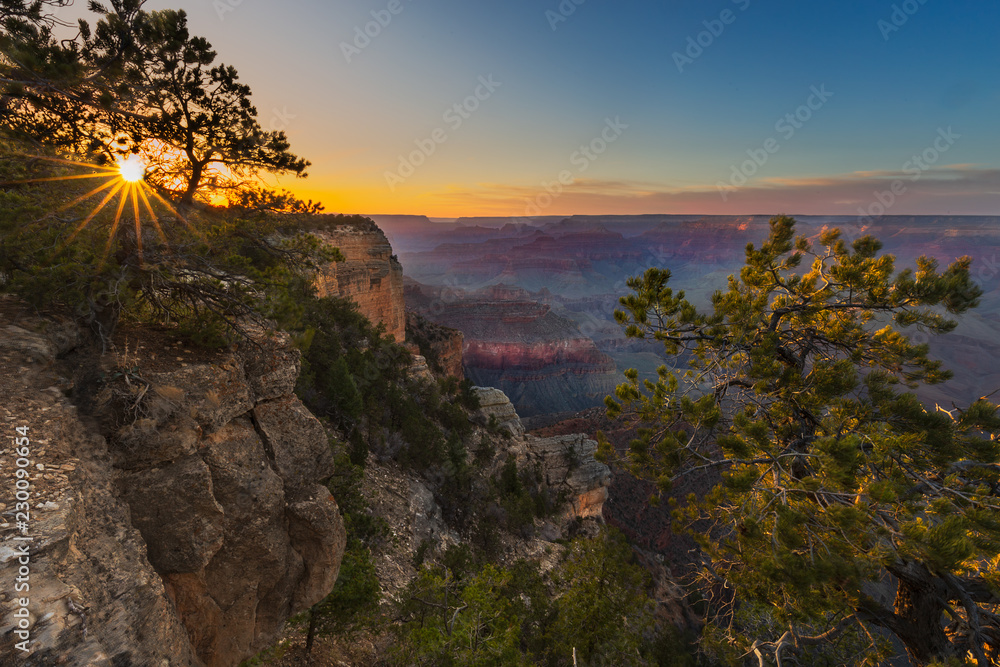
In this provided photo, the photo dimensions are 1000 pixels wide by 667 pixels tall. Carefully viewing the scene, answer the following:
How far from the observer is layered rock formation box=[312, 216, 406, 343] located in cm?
3322

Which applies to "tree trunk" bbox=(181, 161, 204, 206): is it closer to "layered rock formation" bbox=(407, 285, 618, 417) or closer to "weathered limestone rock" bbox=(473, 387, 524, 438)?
"weathered limestone rock" bbox=(473, 387, 524, 438)

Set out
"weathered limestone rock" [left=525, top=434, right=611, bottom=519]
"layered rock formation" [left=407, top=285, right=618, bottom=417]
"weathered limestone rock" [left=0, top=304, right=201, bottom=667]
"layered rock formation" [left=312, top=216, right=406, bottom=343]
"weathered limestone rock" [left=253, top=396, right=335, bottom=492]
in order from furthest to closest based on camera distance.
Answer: "layered rock formation" [left=407, top=285, right=618, bottom=417]
"layered rock formation" [left=312, top=216, right=406, bottom=343]
"weathered limestone rock" [left=525, top=434, right=611, bottom=519]
"weathered limestone rock" [left=253, top=396, right=335, bottom=492]
"weathered limestone rock" [left=0, top=304, right=201, bottom=667]

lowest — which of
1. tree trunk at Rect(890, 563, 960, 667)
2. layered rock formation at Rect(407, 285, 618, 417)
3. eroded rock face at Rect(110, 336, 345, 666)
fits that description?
layered rock formation at Rect(407, 285, 618, 417)

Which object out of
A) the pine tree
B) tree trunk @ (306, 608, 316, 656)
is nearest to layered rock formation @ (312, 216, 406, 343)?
tree trunk @ (306, 608, 316, 656)

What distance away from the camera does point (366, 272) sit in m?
35.7

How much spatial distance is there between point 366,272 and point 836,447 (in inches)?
1380

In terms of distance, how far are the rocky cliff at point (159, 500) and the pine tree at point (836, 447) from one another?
540 centimetres

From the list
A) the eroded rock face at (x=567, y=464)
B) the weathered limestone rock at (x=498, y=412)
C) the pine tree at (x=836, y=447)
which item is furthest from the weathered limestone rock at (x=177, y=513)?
the weathered limestone rock at (x=498, y=412)

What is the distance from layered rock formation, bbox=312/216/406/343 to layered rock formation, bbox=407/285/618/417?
2553 inches

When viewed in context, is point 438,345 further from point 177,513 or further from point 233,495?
point 177,513

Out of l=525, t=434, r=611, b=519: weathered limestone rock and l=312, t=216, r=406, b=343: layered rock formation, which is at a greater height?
l=312, t=216, r=406, b=343: layered rock formation

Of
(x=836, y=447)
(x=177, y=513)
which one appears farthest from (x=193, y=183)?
(x=836, y=447)

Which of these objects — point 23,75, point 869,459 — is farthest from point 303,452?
point 869,459

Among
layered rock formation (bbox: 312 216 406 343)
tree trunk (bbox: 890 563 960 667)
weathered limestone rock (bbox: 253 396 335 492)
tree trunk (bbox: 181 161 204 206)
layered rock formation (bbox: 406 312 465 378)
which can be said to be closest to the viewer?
tree trunk (bbox: 890 563 960 667)
